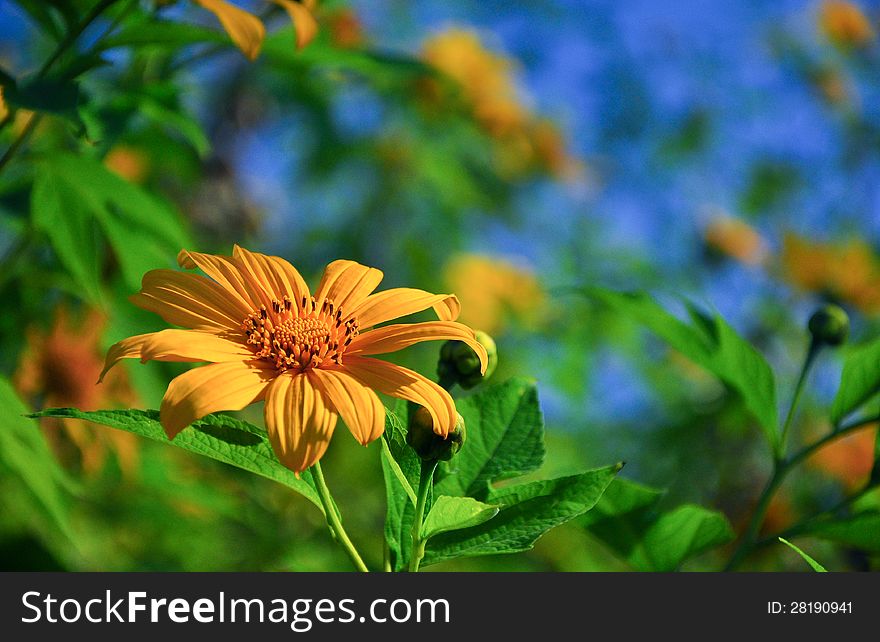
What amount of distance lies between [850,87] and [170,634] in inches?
139

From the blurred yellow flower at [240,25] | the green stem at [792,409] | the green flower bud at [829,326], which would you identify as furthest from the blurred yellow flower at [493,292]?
the blurred yellow flower at [240,25]

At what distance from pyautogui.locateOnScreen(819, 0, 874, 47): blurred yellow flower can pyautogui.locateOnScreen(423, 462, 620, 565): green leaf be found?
3.46 metres

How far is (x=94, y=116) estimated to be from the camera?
2.48ft

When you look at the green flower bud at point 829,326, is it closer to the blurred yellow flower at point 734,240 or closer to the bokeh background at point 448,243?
the bokeh background at point 448,243

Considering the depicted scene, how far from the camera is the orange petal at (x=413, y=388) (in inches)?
20.6

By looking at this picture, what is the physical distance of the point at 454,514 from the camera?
525mm

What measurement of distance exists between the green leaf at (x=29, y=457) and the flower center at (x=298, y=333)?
297 millimetres

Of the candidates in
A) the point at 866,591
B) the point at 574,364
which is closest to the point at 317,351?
the point at 866,591

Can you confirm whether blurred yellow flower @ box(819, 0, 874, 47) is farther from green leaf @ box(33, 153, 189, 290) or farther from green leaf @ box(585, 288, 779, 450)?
green leaf @ box(33, 153, 189, 290)

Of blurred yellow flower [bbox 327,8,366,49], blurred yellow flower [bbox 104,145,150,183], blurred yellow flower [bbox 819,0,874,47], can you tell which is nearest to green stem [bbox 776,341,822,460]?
blurred yellow flower [bbox 104,145,150,183]

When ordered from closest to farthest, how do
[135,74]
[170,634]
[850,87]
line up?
[170,634] → [135,74] → [850,87]

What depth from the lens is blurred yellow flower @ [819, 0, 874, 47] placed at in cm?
339

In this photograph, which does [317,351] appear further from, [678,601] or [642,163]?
[642,163]

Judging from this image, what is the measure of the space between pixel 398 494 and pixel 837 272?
237cm
